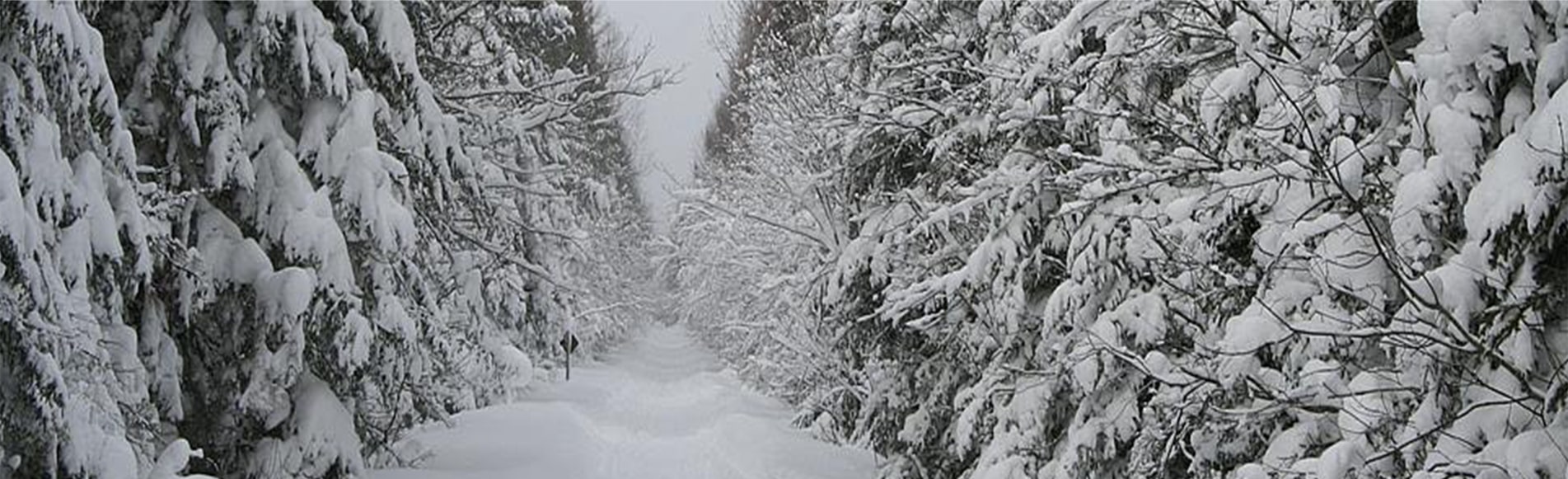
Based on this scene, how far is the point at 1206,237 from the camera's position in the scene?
16.3 feet

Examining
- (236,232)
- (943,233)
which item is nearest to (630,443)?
(943,233)

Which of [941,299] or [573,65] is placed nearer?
[941,299]

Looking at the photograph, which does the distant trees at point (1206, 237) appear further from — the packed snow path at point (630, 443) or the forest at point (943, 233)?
the packed snow path at point (630, 443)

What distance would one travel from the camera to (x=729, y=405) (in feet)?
58.9

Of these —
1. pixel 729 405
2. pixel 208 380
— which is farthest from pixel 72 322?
pixel 729 405

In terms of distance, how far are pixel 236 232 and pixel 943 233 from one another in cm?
448

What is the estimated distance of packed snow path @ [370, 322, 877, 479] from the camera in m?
10.6

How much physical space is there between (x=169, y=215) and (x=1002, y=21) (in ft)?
17.6

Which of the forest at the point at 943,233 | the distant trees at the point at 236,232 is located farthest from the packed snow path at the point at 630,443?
the distant trees at the point at 236,232

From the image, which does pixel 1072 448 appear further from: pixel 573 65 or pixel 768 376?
pixel 573 65

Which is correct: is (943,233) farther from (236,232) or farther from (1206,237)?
(236,232)

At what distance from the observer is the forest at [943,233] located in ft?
11.5

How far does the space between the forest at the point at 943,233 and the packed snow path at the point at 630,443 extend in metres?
0.56

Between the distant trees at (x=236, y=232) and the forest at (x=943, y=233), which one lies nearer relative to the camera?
the forest at (x=943, y=233)
